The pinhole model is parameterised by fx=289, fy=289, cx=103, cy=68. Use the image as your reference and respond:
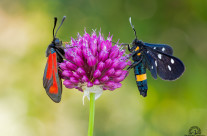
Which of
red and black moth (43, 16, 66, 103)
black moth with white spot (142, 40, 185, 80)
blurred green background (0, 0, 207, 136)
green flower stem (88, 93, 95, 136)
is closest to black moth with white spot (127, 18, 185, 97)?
black moth with white spot (142, 40, 185, 80)

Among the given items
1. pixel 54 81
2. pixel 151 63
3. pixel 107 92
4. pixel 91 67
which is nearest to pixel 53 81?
pixel 54 81

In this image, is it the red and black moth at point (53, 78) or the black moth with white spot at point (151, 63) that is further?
the black moth with white spot at point (151, 63)

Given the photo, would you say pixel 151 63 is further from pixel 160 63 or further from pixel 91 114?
pixel 91 114

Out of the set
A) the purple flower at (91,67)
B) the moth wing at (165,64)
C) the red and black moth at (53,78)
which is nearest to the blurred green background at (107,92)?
the moth wing at (165,64)

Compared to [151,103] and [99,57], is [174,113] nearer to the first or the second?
[151,103]

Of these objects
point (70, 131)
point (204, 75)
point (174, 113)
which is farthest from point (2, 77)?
point (204, 75)

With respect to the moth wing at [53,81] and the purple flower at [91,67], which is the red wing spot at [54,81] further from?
the purple flower at [91,67]
